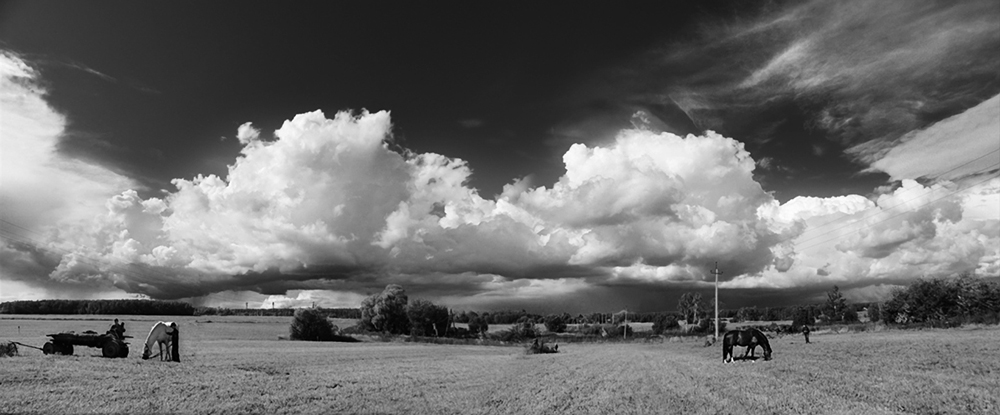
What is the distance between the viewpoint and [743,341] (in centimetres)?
4762

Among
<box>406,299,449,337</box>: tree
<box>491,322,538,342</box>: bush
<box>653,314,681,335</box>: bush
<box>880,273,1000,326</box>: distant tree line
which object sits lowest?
<box>653,314,681,335</box>: bush

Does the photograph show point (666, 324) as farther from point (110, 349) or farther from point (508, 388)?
point (110, 349)

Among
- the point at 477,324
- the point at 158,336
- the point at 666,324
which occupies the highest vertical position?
the point at 158,336

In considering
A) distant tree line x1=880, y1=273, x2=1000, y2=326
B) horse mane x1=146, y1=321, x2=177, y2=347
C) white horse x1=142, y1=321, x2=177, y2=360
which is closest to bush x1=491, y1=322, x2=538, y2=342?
distant tree line x1=880, y1=273, x2=1000, y2=326

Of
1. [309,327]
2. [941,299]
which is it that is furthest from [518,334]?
[941,299]

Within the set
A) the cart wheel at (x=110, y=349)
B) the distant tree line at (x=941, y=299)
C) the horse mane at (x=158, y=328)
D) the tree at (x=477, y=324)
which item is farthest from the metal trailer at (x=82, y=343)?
the tree at (x=477, y=324)

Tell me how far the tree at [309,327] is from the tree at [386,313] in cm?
2356

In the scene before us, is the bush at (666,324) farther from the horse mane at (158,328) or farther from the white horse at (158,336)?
the white horse at (158,336)

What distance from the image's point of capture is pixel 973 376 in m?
28.4

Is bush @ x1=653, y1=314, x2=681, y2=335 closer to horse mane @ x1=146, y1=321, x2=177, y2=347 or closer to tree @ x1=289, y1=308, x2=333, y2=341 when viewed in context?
tree @ x1=289, y1=308, x2=333, y2=341

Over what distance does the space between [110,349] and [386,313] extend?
107m

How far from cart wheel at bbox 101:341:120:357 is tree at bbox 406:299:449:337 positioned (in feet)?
342

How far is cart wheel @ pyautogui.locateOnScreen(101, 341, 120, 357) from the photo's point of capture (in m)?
38.1

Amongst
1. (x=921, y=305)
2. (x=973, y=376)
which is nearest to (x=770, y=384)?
(x=973, y=376)
